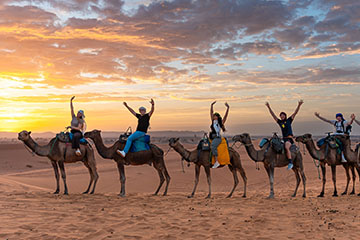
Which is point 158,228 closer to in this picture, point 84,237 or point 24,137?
point 84,237

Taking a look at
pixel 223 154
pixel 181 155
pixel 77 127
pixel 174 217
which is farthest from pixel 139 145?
pixel 174 217

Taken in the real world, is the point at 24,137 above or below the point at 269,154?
above

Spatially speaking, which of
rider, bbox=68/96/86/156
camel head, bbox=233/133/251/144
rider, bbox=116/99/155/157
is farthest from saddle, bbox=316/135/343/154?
rider, bbox=68/96/86/156

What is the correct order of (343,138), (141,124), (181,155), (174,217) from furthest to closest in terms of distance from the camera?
1. (343,138)
2. (181,155)
3. (141,124)
4. (174,217)

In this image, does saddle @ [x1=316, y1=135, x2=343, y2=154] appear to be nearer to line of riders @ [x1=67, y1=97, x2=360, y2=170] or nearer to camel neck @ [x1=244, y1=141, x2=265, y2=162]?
line of riders @ [x1=67, y1=97, x2=360, y2=170]

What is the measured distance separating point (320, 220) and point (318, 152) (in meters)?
5.63

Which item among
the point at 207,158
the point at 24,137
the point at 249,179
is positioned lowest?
the point at 249,179

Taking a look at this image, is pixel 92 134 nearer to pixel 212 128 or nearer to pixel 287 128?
pixel 212 128

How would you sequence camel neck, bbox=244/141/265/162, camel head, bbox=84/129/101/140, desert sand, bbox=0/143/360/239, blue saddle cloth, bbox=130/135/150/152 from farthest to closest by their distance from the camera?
1. camel head, bbox=84/129/101/140
2. blue saddle cloth, bbox=130/135/150/152
3. camel neck, bbox=244/141/265/162
4. desert sand, bbox=0/143/360/239

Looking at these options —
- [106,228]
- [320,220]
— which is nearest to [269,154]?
[320,220]

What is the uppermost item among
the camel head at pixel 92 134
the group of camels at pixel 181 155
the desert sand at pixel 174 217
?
the camel head at pixel 92 134

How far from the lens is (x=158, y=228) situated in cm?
920

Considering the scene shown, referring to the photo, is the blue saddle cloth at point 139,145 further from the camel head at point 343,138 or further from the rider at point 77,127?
the camel head at point 343,138

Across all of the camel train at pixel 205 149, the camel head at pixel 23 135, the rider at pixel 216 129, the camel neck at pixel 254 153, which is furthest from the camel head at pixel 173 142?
the camel head at pixel 23 135
